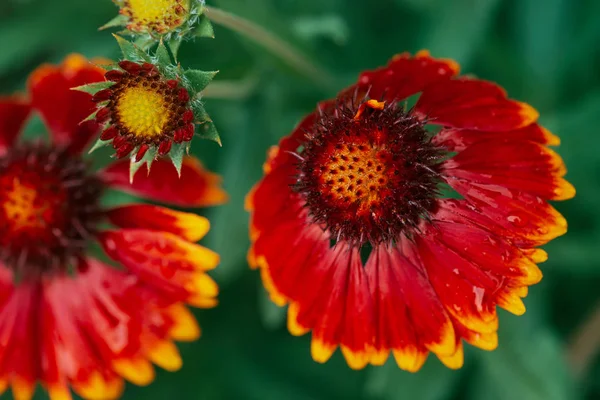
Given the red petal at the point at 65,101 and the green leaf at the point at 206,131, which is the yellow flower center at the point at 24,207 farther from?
the green leaf at the point at 206,131

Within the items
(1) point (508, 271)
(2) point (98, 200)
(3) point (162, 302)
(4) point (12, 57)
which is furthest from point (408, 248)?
(4) point (12, 57)

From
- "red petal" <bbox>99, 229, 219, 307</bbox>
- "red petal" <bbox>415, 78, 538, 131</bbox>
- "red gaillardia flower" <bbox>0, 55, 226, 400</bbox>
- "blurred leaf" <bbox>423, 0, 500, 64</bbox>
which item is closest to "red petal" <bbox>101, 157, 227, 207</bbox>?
"red gaillardia flower" <bbox>0, 55, 226, 400</bbox>

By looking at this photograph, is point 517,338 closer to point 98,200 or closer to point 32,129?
point 98,200

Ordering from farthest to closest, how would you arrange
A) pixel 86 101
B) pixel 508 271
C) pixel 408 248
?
pixel 86 101
pixel 408 248
pixel 508 271

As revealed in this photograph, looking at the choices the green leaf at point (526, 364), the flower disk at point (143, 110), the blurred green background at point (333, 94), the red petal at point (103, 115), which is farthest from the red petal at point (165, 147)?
the green leaf at point (526, 364)

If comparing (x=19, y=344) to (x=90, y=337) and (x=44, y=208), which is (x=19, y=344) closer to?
(x=90, y=337)

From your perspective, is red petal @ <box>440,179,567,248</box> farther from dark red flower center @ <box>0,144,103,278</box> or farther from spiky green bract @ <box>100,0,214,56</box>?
dark red flower center @ <box>0,144,103,278</box>

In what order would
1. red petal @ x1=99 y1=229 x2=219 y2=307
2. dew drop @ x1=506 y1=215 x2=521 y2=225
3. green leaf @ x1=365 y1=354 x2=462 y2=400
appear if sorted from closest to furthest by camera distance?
dew drop @ x1=506 y1=215 x2=521 y2=225, red petal @ x1=99 y1=229 x2=219 y2=307, green leaf @ x1=365 y1=354 x2=462 y2=400
